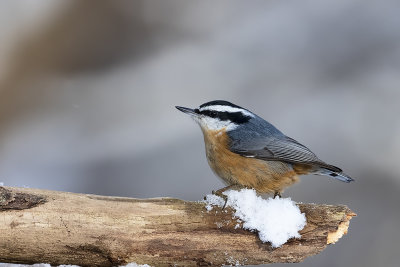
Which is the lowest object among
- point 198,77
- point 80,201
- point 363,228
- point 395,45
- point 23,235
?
point 23,235

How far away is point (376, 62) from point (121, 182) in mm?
2765

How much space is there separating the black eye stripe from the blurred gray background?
59.2 inches

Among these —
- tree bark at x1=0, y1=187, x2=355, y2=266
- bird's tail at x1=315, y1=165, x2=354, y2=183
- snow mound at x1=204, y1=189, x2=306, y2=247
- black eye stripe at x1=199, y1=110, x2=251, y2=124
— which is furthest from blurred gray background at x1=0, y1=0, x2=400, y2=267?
tree bark at x1=0, y1=187, x2=355, y2=266

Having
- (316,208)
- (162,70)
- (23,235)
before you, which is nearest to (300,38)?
(162,70)

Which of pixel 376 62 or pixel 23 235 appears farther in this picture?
pixel 376 62

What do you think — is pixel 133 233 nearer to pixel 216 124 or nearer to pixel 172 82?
pixel 216 124

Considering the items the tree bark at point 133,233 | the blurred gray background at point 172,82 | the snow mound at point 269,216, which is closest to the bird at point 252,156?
the snow mound at point 269,216

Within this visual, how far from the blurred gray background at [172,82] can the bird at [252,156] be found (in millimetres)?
1534

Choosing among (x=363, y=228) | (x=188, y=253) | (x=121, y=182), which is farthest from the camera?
(x=121, y=182)

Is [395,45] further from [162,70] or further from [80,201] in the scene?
[80,201]

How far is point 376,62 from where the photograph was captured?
5.55 m

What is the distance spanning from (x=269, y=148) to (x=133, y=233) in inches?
46.7

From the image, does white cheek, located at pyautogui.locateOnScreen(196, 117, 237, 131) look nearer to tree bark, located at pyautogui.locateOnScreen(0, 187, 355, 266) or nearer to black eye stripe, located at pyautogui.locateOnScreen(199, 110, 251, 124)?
black eye stripe, located at pyautogui.locateOnScreen(199, 110, 251, 124)

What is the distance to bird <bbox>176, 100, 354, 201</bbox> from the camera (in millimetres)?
3678
